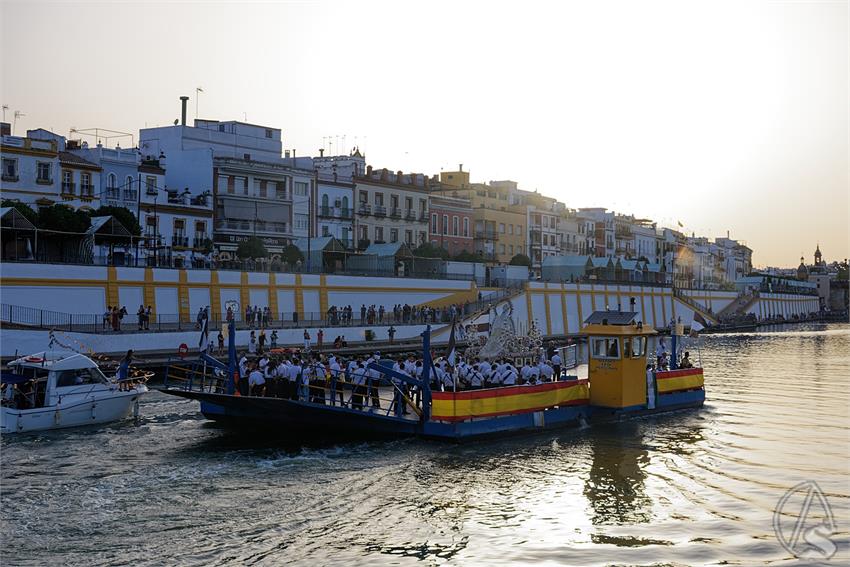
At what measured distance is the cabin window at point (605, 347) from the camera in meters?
30.2

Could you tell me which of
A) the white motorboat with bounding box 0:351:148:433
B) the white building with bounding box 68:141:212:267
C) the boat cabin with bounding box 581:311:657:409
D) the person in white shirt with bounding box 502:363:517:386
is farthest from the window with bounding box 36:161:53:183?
the boat cabin with bounding box 581:311:657:409

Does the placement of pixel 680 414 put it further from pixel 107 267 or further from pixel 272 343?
pixel 107 267

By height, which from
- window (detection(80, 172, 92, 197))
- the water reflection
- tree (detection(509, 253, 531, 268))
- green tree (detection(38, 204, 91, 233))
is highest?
window (detection(80, 172, 92, 197))

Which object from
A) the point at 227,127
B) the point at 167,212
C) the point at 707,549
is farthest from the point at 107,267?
the point at 707,549

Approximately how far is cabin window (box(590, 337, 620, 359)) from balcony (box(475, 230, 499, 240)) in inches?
2563

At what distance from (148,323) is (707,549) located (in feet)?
116

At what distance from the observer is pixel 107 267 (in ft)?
158

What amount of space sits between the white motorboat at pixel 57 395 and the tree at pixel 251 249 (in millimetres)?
33417

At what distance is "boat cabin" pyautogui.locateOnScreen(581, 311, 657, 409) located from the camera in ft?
98.8

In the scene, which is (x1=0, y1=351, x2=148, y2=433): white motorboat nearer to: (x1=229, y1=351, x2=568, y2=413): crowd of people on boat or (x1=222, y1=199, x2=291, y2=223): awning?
(x1=229, y1=351, x2=568, y2=413): crowd of people on boat

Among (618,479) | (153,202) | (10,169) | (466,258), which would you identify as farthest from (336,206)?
(618,479)

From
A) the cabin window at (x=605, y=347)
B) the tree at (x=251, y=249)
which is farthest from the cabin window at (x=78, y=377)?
the tree at (x=251, y=249)

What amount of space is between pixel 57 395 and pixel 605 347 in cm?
1788

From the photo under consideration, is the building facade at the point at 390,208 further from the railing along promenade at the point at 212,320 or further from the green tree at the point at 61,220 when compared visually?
the green tree at the point at 61,220
